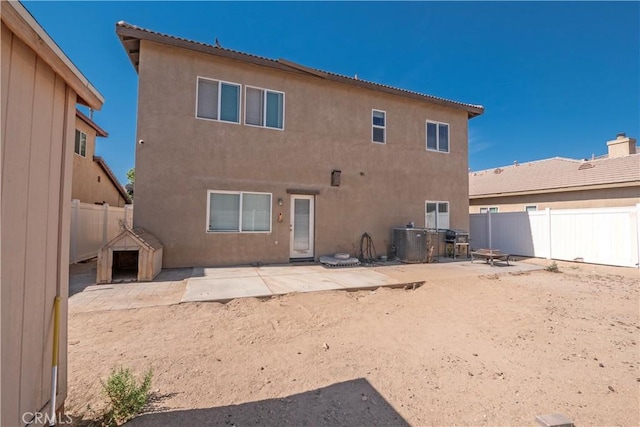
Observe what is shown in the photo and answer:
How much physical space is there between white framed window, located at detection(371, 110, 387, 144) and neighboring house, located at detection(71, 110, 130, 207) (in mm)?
11684

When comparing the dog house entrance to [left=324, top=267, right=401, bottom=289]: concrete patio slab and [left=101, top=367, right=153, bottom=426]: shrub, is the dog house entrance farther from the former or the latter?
[left=101, top=367, right=153, bottom=426]: shrub

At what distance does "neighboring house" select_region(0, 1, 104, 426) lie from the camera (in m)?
1.62

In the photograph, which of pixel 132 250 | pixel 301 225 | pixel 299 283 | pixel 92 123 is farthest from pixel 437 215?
pixel 92 123

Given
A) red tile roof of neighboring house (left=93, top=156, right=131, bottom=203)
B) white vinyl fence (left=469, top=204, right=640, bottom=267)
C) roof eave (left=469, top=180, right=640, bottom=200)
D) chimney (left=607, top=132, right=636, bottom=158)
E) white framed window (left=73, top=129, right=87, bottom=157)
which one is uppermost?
chimney (left=607, top=132, right=636, bottom=158)

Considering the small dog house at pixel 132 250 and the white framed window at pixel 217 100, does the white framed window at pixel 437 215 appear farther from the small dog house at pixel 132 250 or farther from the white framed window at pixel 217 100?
the small dog house at pixel 132 250

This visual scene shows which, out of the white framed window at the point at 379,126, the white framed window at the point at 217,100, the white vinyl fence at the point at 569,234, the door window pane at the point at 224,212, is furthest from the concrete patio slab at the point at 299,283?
the white vinyl fence at the point at 569,234

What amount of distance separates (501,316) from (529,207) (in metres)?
13.3

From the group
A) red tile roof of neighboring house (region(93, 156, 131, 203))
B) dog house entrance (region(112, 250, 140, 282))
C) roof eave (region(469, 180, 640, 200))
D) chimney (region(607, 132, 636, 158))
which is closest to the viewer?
dog house entrance (region(112, 250, 140, 282))

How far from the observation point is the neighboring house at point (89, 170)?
39.4 feet

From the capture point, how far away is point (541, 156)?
1914 centimetres

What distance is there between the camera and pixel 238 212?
897 centimetres

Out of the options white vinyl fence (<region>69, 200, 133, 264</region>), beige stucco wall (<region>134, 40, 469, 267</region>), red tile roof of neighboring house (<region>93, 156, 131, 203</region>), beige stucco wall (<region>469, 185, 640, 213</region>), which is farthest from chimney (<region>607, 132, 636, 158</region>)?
red tile roof of neighboring house (<region>93, 156, 131, 203</region>)

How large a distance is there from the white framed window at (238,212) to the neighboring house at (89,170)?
658cm

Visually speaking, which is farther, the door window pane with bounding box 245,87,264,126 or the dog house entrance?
the door window pane with bounding box 245,87,264,126
